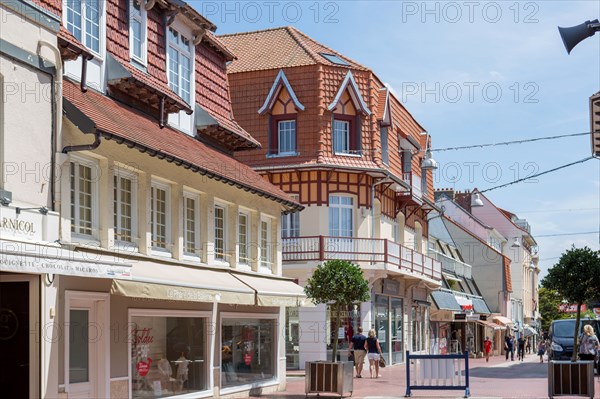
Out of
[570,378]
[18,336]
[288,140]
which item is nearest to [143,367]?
[18,336]

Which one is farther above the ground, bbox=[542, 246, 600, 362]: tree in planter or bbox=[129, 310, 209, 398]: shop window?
bbox=[542, 246, 600, 362]: tree in planter

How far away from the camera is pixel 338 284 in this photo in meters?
21.7

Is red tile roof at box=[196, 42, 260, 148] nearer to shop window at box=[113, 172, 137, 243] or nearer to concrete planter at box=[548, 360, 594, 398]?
shop window at box=[113, 172, 137, 243]

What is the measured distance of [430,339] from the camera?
1900 inches

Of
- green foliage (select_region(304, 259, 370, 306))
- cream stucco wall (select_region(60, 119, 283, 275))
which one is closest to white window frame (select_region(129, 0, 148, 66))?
cream stucco wall (select_region(60, 119, 283, 275))

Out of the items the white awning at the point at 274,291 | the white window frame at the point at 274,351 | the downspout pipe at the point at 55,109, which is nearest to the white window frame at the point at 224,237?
the white awning at the point at 274,291

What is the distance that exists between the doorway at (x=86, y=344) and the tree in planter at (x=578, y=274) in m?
11.2

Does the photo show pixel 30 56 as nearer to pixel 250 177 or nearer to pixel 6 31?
pixel 6 31

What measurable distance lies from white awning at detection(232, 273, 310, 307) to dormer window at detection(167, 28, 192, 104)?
13.5 feet

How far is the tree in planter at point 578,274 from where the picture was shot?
22234mm

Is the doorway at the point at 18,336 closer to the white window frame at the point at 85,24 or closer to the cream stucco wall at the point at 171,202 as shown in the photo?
the cream stucco wall at the point at 171,202

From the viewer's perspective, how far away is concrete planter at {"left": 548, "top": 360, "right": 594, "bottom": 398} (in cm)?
1894

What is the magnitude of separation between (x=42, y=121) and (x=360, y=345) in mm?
17494

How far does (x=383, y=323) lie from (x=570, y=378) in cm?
1942
